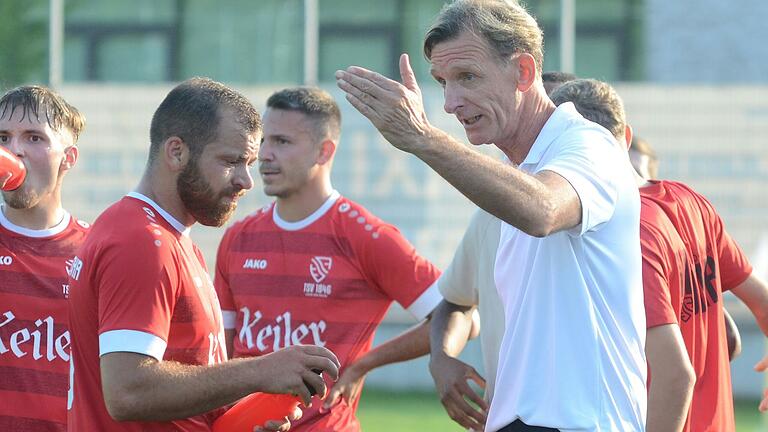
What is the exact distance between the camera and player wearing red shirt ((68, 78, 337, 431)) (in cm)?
341

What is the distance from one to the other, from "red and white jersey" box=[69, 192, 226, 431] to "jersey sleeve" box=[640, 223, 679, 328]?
1396mm

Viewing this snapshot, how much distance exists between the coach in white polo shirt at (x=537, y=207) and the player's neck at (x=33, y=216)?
79.8 inches

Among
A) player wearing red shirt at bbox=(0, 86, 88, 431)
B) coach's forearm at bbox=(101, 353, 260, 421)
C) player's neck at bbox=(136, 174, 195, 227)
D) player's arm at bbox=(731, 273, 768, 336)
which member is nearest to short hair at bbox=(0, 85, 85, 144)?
player wearing red shirt at bbox=(0, 86, 88, 431)

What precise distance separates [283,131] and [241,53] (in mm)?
6888

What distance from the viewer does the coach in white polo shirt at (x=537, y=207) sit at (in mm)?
3061

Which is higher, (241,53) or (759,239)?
(241,53)

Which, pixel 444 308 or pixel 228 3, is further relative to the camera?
pixel 228 3

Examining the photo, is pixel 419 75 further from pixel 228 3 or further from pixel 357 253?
pixel 357 253

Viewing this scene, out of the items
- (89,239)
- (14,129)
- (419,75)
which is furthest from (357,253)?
(419,75)

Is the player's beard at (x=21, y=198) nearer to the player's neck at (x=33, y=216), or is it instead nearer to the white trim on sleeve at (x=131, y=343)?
the player's neck at (x=33, y=216)

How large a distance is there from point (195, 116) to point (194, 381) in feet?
2.83

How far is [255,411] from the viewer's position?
3715mm

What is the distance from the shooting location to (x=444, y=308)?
17.1 ft

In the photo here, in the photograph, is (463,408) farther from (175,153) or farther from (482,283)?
(175,153)
